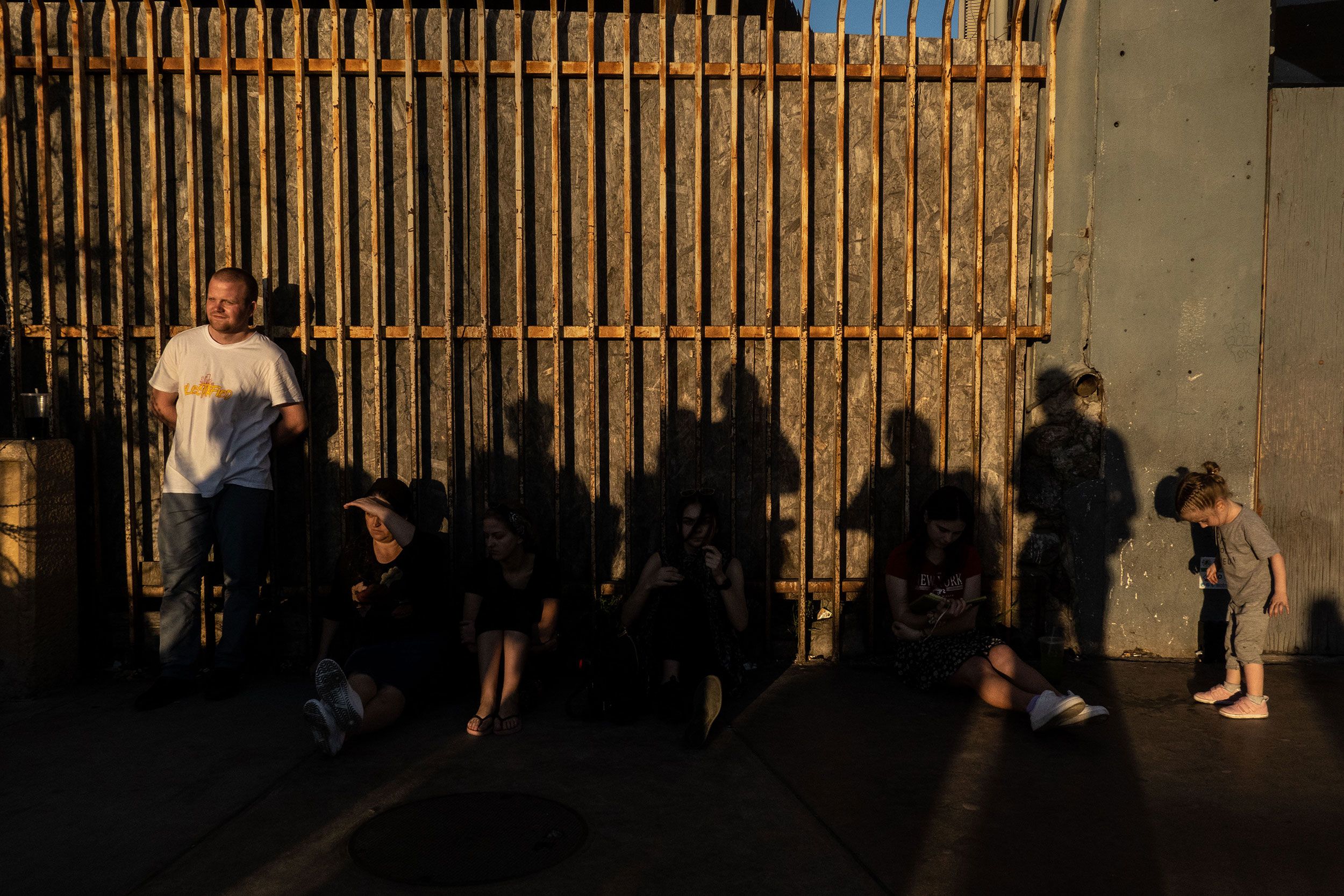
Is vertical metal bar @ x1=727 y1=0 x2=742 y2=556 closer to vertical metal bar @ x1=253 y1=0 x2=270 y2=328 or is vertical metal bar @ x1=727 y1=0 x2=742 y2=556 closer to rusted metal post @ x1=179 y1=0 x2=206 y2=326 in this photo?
vertical metal bar @ x1=253 y1=0 x2=270 y2=328

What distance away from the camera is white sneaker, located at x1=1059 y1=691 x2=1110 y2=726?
421 centimetres

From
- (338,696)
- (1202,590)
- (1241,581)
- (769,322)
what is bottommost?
(338,696)

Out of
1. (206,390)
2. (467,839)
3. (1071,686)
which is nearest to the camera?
(467,839)

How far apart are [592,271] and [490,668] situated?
7.29 ft

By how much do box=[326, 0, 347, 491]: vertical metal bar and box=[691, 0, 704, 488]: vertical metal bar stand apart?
141 cm

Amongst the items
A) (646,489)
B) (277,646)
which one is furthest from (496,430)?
(277,646)

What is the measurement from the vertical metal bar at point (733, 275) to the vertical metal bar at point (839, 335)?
55cm

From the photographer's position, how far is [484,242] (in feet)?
17.8

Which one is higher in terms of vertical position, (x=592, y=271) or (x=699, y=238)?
(x=699, y=238)

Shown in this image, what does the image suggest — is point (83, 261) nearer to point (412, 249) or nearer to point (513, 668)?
point (412, 249)

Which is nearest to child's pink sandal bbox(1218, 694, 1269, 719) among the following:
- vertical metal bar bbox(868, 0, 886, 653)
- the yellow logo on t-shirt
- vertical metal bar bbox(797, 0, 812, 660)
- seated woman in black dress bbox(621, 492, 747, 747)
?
vertical metal bar bbox(868, 0, 886, 653)

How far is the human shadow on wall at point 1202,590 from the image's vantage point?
18.3 ft

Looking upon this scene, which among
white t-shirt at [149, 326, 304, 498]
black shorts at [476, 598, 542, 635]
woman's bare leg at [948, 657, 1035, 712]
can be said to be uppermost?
white t-shirt at [149, 326, 304, 498]

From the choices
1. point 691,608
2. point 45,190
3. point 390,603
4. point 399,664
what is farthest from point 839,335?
point 45,190
